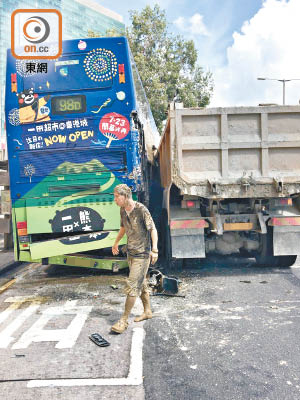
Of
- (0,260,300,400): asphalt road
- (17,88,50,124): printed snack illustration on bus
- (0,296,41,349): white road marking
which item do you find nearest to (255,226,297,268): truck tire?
(0,260,300,400): asphalt road

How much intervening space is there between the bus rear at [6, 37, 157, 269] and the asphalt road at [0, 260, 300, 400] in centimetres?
128

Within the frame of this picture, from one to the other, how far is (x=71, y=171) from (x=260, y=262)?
4.13 m

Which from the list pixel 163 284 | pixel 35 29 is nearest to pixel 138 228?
pixel 163 284

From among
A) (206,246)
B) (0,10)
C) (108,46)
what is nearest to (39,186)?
(108,46)

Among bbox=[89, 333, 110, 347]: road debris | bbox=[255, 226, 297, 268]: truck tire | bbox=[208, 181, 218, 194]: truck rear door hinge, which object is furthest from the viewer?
bbox=[255, 226, 297, 268]: truck tire

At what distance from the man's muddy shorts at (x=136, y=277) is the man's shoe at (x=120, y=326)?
12.9 inches

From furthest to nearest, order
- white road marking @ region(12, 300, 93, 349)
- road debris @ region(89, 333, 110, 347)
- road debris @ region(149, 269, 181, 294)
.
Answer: road debris @ region(149, 269, 181, 294) < white road marking @ region(12, 300, 93, 349) < road debris @ region(89, 333, 110, 347)

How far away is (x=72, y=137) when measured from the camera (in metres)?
7.05

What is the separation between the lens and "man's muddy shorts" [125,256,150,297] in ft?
15.5

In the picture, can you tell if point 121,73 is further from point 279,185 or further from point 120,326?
point 120,326

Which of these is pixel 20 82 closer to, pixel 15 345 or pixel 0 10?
pixel 15 345

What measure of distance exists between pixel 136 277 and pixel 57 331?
1.10 m

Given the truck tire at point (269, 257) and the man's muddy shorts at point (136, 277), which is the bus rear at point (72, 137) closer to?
the man's muddy shorts at point (136, 277)

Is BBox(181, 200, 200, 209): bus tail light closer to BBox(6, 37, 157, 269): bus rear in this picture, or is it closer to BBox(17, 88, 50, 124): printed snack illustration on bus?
BBox(6, 37, 157, 269): bus rear
